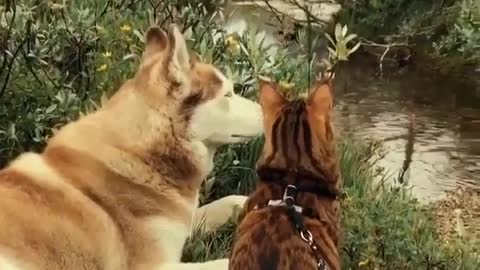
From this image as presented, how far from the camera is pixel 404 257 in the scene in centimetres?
577

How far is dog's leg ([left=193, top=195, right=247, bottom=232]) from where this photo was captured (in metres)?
5.93

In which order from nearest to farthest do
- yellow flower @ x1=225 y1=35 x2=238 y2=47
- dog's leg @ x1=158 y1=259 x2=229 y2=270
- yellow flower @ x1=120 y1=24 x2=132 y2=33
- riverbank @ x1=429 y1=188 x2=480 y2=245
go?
dog's leg @ x1=158 y1=259 x2=229 y2=270
riverbank @ x1=429 y1=188 x2=480 y2=245
yellow flower @ x1=120 y1=24 x2=132 y2=33
yellow flower @ x1=225 y1=35 x2=238 y2=47

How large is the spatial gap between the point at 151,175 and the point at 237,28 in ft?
13.3

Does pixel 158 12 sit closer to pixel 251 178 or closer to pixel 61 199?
pixel 251 178

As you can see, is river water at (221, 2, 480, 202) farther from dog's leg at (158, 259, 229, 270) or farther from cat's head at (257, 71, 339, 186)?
cat's head at (257, 71, 339, 186)

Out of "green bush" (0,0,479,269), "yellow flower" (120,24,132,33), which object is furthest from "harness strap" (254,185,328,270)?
"yellow flower" (120,24,132,33)

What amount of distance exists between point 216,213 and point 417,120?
377 cm

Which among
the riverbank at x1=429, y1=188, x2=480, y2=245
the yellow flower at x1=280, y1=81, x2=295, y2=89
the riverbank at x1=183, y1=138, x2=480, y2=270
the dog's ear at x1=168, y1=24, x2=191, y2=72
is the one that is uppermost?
the dog's ear at x1=168, y1=24, x2=191, y2=72

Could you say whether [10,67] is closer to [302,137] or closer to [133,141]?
[133,141]

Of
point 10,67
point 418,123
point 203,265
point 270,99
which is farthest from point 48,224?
point 418,123

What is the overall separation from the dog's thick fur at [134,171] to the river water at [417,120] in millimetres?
2593

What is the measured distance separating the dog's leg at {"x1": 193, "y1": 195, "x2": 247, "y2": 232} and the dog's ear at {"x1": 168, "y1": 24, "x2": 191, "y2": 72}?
1.00 m

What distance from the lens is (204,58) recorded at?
23.2 ft

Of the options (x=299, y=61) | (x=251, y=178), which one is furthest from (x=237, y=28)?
(x=251, y=178)
